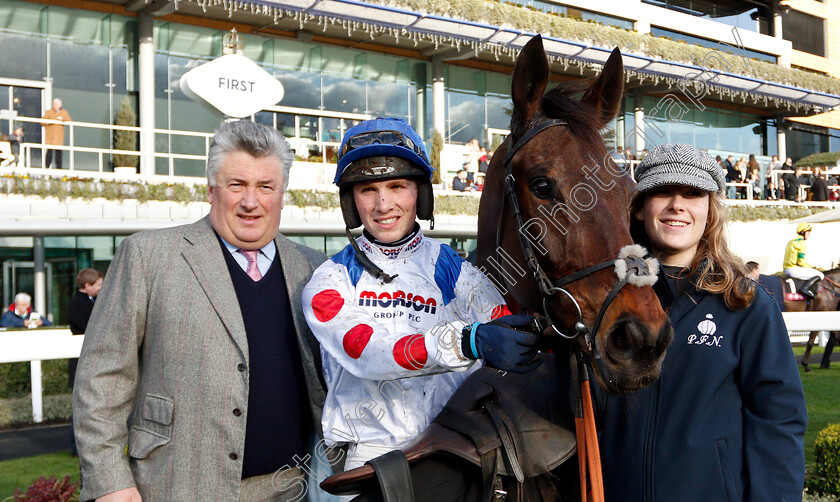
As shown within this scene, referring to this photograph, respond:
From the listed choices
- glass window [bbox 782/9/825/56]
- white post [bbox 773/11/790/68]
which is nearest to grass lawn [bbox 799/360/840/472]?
white post [bbox 773/11/790/68]

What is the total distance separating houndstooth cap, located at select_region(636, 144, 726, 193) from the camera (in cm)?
192

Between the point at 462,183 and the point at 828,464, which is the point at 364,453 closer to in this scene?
the point at 828,464

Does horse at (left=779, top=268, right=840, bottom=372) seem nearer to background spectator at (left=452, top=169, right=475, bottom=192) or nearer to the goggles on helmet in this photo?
background spectator at (left=452, top=169, right=475, bottom=192)

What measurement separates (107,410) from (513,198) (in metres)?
1.23

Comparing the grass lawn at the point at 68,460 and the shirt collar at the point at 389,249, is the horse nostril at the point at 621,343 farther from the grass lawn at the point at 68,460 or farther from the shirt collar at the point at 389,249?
the grass lawn at the point at 68,460

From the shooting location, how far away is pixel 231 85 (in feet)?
15.4

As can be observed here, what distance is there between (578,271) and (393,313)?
48 cm

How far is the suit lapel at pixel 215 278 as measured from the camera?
196cm

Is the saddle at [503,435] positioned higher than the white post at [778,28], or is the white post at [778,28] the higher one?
the white post at [778,28]

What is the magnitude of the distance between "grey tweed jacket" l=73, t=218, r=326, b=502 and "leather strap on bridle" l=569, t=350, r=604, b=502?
0.88m

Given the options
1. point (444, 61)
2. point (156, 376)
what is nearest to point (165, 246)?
point (156, 376)

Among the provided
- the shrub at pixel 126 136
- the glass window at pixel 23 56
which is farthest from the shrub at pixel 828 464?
the glass window at pixel 23 56

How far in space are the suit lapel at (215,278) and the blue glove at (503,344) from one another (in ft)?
2.41

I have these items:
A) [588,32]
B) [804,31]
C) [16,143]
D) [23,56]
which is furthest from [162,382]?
[804,31]
